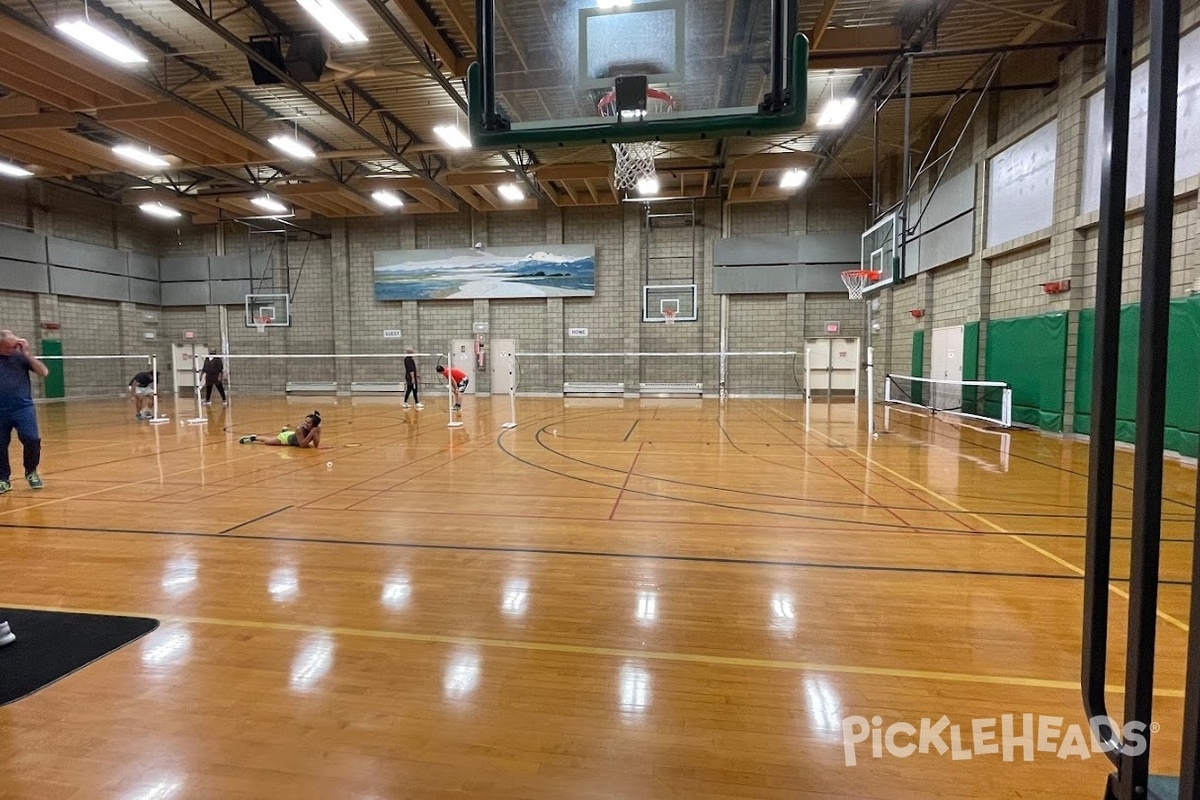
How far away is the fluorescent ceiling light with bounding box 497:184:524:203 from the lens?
18.4 m

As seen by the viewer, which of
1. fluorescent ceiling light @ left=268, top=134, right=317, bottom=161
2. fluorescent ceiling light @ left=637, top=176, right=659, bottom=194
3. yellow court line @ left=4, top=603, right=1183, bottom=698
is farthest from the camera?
fluorescent ceiling light @ left=637, top=176, right=659, bottom=194

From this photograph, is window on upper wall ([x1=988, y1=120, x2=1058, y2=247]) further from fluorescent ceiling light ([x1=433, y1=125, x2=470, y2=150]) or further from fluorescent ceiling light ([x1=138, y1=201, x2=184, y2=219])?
fluorescent ceiling light ([x1=138, y1=201, x2=184, y2=219])

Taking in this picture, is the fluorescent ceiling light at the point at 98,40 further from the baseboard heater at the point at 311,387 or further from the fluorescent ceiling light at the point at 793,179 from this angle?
the fluorescent ceiling light at the point at 793,179

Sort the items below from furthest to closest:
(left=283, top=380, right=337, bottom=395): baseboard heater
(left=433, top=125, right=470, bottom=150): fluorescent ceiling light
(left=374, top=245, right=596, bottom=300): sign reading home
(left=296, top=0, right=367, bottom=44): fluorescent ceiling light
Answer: (left=283, top=380, right=337, bottom=395): baseboard heater
(left=374, top=245, right=596, bottom=300): sign reading home
(left=433, top=125, right=470, bottom=150): fluorescent ceiling light
(left=296, top=0, right=367, bottom=44): fluorescent ceiling light

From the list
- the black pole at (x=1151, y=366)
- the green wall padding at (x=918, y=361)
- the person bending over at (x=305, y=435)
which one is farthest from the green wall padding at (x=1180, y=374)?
the person bending over at (x=305, y=435)

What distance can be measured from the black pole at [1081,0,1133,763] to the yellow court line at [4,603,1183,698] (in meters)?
1.47

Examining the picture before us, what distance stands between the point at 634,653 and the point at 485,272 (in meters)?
20.4

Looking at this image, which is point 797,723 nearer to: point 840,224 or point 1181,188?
point 1181,188

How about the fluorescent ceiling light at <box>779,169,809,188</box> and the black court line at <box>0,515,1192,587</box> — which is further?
the fluorescent ceiling light at <box>779,169,809,188</box>

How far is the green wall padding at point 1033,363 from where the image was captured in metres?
10.6

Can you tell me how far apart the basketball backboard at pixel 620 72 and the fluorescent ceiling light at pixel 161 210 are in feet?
69.4

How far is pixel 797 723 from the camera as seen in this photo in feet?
7.84

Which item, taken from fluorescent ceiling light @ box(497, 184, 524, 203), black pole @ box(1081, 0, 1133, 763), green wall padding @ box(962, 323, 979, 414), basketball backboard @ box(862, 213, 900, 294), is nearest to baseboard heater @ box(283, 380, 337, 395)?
fluorescent ceiling light @ box(497, 184, 524, 203)

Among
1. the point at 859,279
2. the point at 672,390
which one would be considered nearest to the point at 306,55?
the point at 859,279
